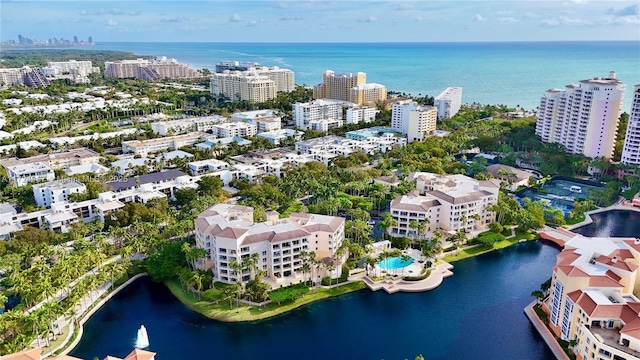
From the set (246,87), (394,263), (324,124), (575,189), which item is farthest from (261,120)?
(394,263)

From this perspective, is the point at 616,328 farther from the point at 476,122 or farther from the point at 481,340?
the point at 476,122

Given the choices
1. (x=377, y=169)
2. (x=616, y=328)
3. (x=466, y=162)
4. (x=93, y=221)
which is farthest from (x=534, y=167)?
(x=93, y=221)

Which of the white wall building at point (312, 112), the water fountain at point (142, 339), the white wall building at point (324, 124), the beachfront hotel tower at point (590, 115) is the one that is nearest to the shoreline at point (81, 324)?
the water fountain at point (142, 339)

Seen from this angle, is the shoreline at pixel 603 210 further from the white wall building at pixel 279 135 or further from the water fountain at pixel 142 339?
the white wall building at pixel 279 135

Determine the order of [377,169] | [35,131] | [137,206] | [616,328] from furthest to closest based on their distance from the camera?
[35,131] → [377,169] → [137,206] → [616,328]

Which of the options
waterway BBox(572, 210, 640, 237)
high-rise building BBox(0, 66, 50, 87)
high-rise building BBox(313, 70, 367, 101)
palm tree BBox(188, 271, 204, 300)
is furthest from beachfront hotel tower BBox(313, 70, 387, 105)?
high-rise building BBox(0, 66, 50, 87)
